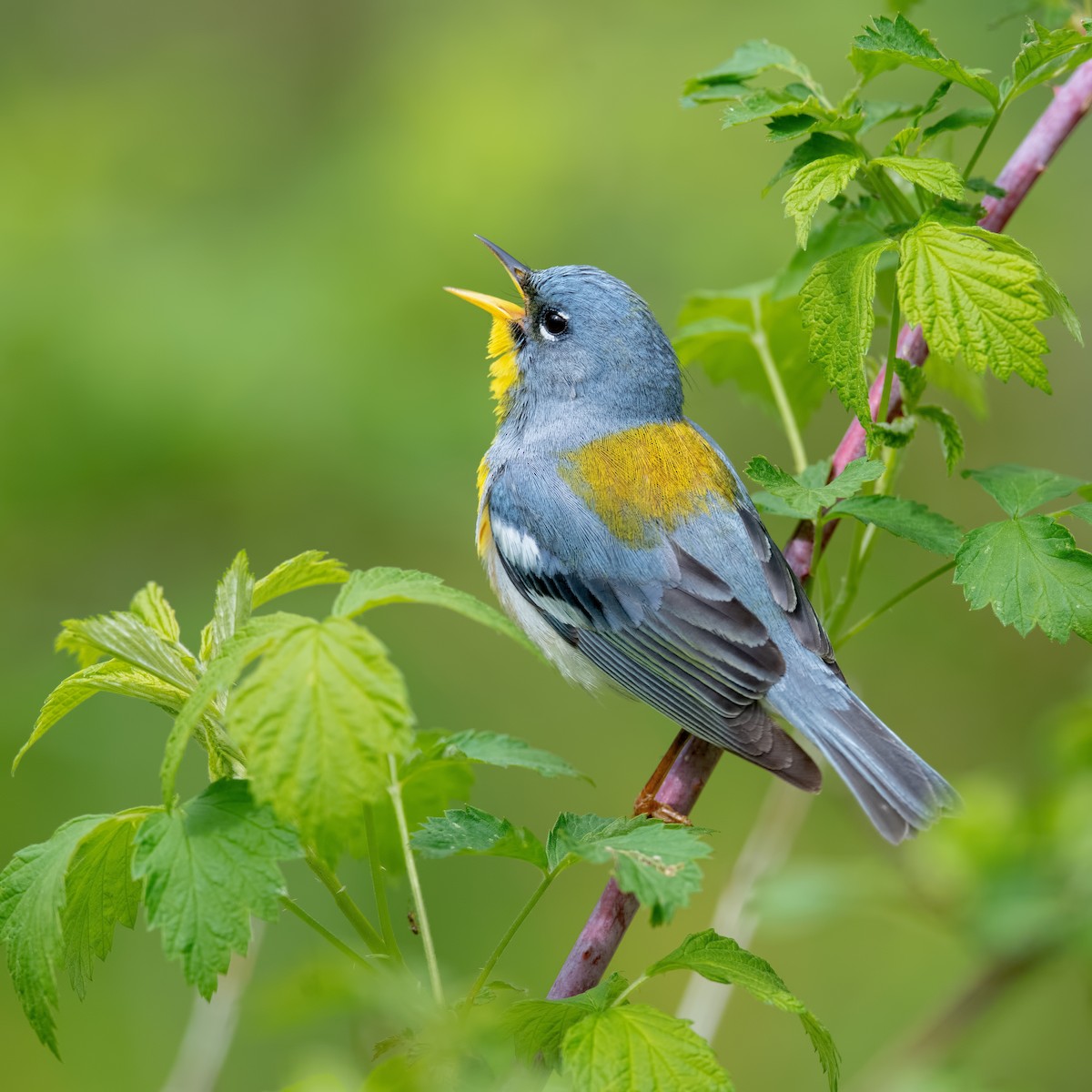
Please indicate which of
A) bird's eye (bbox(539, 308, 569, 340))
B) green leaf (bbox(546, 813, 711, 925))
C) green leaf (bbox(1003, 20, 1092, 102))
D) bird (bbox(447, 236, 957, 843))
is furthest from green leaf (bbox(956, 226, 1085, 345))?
bird's eye (bbox(539, 308, 569, 340))

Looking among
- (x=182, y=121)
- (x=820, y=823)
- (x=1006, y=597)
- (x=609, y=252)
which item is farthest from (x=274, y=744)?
(x=182, y=121)

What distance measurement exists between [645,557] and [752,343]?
0.65 m

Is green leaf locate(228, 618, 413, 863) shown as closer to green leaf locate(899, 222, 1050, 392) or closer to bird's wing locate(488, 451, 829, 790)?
green leaf locate(899, 222, 1050, 392)

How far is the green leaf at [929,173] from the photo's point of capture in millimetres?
2104

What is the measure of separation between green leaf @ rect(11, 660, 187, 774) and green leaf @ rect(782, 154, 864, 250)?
1275mm

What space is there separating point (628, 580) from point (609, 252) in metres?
2.75

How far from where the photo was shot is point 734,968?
179cm

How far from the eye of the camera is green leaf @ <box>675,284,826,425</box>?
3074 millimetres

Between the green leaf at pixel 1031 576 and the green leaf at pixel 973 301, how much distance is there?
0.95ft

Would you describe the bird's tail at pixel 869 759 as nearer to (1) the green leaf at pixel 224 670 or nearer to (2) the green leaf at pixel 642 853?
(2) the green leaf at pixel 642 853

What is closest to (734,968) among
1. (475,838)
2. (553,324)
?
(475,838)

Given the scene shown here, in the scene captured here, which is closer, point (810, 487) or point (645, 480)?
point (810, 487)

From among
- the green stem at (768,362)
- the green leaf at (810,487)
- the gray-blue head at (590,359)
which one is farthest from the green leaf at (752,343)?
the green leaf at (810,487)

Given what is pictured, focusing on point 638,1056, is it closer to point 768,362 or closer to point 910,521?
point 910,521
